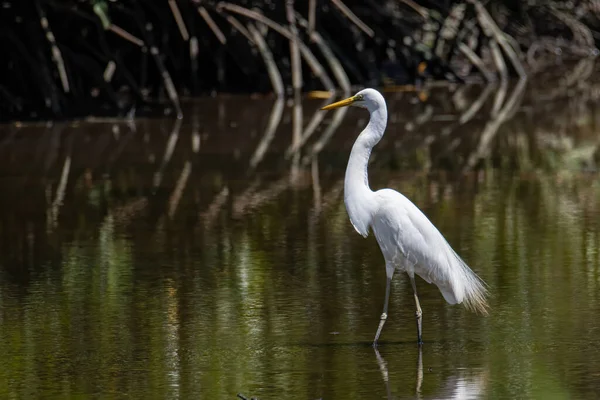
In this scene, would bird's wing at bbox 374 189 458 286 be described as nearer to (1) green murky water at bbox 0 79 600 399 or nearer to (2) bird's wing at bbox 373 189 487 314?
(2) bird's wing at bbox 373 189 487 314

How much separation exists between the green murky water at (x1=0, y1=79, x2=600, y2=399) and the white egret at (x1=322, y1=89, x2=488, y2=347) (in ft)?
0.89

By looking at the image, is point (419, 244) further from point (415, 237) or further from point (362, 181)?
point (362, 181)

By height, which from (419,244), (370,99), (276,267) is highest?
(370,99)

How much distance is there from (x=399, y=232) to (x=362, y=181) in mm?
339

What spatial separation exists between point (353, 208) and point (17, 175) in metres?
6.29

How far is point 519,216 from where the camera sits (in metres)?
9.99

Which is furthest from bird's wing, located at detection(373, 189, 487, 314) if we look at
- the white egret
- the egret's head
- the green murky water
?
the egret's head

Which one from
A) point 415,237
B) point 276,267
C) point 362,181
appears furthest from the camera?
point 276,267

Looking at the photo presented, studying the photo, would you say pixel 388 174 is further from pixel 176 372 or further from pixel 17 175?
pixel 176 372

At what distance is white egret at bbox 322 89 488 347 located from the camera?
21.7ft

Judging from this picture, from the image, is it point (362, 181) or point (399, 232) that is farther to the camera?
point (362, 181)

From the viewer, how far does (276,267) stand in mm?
8477

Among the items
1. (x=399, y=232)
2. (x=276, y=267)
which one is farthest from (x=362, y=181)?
(x=276, y=267)

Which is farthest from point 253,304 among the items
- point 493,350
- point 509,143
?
point 509,143
